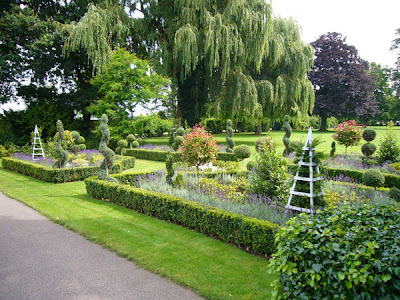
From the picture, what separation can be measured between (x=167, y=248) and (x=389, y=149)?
10.9m

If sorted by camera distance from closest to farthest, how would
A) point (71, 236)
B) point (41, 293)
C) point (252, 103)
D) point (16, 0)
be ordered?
point (41, 293), point (71, 236), point (252, 103), point (16, 0)

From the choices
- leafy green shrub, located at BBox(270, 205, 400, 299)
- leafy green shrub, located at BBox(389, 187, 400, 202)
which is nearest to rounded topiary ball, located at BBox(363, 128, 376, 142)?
leafy green shrub, located at BBox(389, 187, 400, 202)

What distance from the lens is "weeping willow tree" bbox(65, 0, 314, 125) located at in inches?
681

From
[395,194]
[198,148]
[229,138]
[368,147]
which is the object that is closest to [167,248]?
[198,148]

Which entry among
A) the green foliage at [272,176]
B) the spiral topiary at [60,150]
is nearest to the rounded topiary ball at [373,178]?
the green foliage at [272,176]

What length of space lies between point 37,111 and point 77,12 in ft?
26.3

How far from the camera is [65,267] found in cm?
439

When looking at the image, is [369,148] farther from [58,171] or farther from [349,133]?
[58,171]

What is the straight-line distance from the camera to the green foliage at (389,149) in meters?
11.5

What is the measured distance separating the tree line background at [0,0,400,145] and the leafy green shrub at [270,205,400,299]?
15512 millimetres

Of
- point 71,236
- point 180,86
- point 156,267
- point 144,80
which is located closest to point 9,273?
point 71,236

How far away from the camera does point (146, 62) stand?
1884cm

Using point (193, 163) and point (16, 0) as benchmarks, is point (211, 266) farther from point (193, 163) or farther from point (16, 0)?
point (16, 0)

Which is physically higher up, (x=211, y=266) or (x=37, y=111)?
(x=37, y=111)
